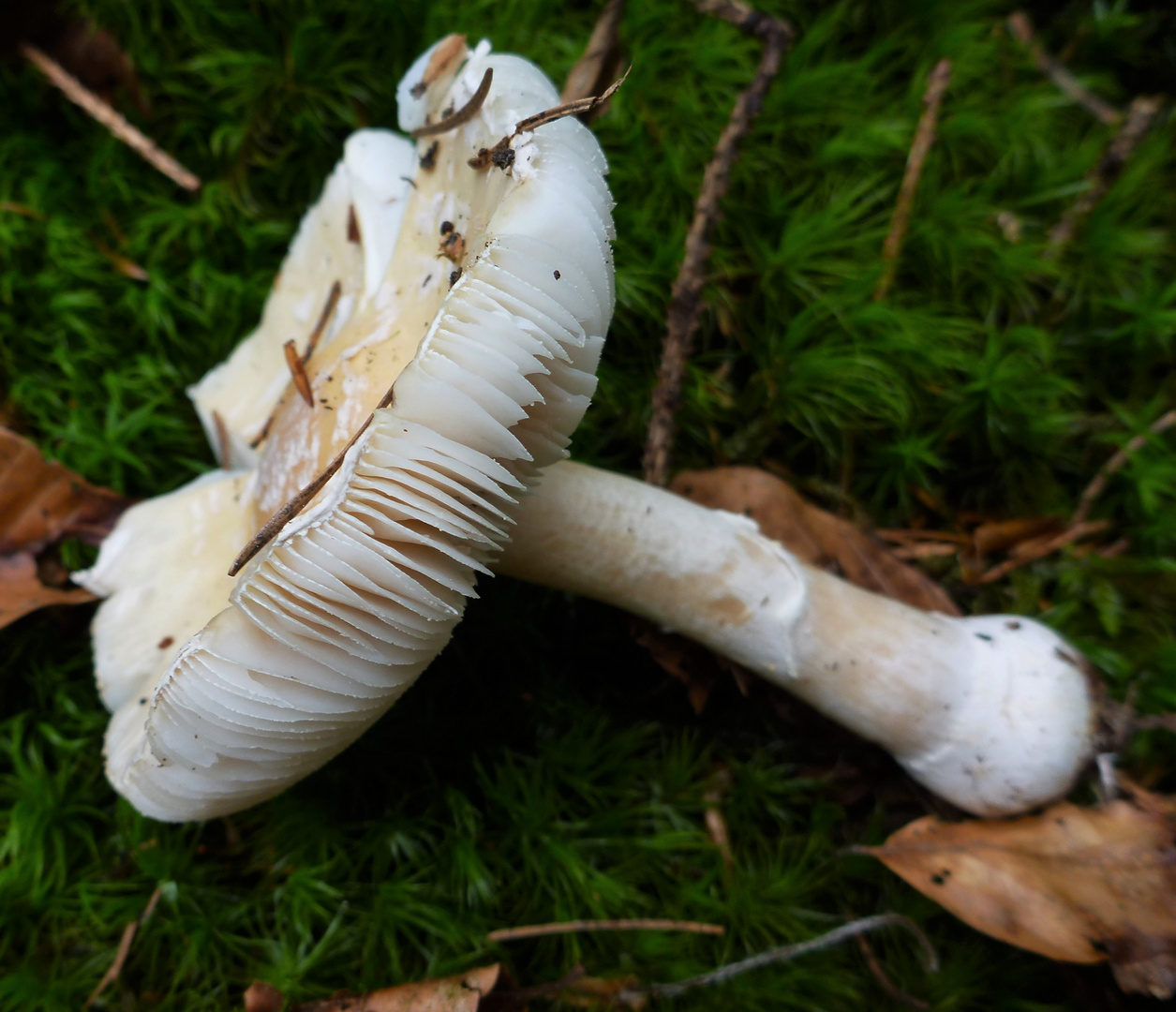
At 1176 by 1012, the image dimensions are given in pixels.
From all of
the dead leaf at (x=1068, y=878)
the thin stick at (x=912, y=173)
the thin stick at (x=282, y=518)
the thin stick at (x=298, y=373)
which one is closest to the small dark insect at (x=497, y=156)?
the thin stick at (x=282, y=518)

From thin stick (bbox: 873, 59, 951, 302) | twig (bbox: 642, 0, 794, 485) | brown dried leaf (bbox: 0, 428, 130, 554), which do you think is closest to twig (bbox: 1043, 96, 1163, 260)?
thin stick (bbox: 873, 59, 951, 302)

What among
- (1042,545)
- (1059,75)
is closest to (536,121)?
(1042,545)

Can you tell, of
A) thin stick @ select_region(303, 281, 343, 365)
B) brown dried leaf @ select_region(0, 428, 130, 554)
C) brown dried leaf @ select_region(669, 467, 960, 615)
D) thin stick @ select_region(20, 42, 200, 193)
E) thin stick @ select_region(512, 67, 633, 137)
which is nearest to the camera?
thin stick @ select_region(512, 67, 633, 137)

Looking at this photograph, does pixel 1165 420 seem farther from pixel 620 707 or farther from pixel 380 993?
pixel 380 993

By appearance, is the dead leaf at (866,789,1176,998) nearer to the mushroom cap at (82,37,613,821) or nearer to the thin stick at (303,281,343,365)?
the mushroom cap at (82,37,613,821)

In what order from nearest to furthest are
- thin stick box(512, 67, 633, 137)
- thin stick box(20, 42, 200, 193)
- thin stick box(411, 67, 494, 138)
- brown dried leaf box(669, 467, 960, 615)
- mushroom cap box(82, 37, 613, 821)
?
mushroom cap box(82, 37, 613, 821) < thin stick box(512, 67, 633, 137) < thin stick box(411, 67, 494, 138) < brown dried leaf box(669, 467, 960, 615) < thin stick box(20, 42, 200, 193)

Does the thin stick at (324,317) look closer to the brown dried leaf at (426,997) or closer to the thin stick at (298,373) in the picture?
the thin stick at (298,373)

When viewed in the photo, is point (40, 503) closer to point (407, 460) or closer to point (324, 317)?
point (324, 317)
